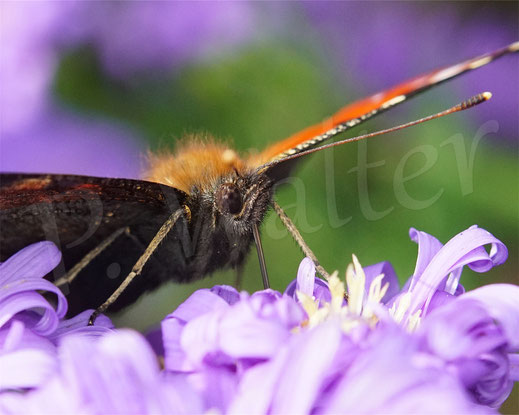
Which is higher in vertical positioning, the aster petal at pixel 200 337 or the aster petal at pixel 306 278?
the aster petal at pixel 306 278

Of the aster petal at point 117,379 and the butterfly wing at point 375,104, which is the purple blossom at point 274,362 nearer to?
the aster petal at point 117,379

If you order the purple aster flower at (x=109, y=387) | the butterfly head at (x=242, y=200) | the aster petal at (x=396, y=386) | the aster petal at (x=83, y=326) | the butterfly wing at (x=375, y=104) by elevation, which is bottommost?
the aster petal at (x=396, y=386)

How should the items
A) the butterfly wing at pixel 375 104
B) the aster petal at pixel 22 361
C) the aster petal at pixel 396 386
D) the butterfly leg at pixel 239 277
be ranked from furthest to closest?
the butterfly leg at pixel 239 277, the butterfly wing at pixel 375 104, the aster petal at pixel 22 361, the aster petal at pixel 396 386

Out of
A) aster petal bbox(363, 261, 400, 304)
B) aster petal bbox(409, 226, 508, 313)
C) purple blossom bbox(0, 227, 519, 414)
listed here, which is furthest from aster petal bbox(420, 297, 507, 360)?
aster petal bbox(363, 261, 400, 304)

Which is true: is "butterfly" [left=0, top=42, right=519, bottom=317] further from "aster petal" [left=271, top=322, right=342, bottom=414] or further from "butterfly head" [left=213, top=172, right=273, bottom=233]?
"aster petal" [left=271, top=322, right=342, bottom=414]

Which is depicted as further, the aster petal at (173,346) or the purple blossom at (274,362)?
the aster petal at (173,346)

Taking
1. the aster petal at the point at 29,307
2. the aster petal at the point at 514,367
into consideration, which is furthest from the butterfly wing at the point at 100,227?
the aster petal at the point at 514,367

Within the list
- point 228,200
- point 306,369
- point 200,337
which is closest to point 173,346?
point 200,337
